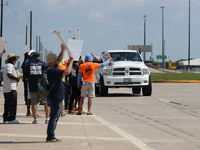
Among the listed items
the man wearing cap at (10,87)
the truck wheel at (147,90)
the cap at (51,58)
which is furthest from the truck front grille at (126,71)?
the cap at (51,58)

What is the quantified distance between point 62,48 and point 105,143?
1915 millimetres

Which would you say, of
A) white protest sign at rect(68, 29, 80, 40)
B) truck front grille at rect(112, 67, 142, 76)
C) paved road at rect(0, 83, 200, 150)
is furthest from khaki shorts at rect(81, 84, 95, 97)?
truck front grille at rect(112, 67, 142, 76)

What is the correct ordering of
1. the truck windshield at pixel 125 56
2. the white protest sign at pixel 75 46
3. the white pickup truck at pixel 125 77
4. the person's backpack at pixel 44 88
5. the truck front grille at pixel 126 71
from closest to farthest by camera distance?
1. the person's backpack at pixel 44 88
2. the white protest sign at pixel 75 46
3. the white pickup truck at pixel 125 77
4. the truck front grille at pixel 126 71
5. the truck windshield at pixel 125 56

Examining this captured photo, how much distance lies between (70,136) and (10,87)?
2635 millimetres

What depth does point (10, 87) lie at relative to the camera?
1014 cm

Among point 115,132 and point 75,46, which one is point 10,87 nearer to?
point 75,46

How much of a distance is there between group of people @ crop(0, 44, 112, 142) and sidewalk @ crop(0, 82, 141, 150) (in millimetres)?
327

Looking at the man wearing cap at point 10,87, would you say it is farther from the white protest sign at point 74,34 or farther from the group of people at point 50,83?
the white protest sign at point 74,34

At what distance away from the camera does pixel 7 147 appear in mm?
7191

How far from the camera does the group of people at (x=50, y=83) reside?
7.55 m

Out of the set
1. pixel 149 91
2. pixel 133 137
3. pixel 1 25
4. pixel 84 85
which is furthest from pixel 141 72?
pixel 1 25

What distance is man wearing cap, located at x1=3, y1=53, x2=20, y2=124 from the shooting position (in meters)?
10.2

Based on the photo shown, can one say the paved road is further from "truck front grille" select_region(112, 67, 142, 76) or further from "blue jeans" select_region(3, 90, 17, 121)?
"truck front grille" select_region(112, 67, 142, 76)

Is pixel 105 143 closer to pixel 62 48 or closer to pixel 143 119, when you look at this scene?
pixel 62 48
